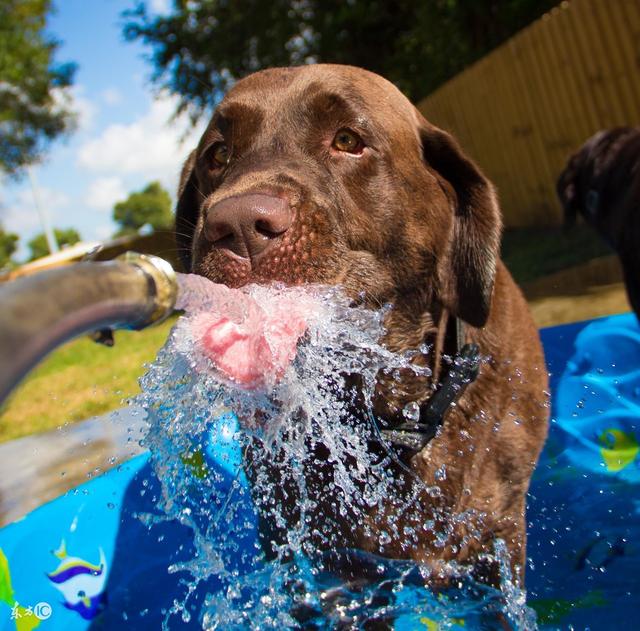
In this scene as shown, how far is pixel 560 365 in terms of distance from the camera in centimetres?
365

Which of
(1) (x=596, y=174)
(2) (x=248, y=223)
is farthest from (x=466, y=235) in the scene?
(1) (x=596, y=174)

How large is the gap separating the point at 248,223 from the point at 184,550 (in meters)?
1.91

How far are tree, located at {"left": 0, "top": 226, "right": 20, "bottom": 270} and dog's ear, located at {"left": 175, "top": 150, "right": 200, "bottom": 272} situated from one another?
89345mm

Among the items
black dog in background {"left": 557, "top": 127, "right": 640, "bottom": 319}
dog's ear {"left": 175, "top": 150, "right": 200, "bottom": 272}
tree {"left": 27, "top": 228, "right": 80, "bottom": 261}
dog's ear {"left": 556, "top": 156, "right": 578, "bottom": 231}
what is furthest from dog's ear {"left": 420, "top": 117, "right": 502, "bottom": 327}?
tree {"left": 27, "top": 228, "right": 80, "bottom": 261}

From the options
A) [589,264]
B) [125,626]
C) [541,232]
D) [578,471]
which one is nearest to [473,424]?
[578,471]

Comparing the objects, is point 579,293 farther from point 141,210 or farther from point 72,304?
point 141,210

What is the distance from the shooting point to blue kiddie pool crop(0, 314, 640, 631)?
2.64 meters

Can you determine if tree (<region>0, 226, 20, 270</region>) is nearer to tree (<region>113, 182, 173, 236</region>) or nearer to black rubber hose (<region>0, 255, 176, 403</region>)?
tree (<region>113, 182, 173, 236</region>)

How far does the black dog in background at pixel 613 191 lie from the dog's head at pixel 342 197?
1.65 m

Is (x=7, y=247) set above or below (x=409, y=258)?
below

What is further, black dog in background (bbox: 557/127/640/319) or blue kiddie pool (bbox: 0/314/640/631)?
black dog in background (bbox: 557/127/640/319)

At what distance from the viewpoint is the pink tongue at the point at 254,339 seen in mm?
1723

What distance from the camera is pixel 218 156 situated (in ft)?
8.43

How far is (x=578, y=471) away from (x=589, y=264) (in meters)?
3.46
